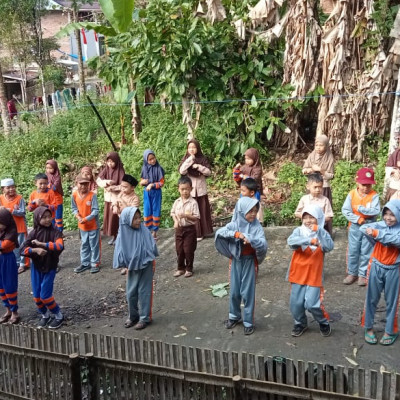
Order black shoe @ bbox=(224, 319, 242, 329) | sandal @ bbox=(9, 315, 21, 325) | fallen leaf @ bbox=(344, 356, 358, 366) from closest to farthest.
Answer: fallen leaf @ bbox=(344, 356, 358, 366), black shoe @ bbox=(224, 319, 242, 329), sandal @ bbox=(9, 315, 21, 325)

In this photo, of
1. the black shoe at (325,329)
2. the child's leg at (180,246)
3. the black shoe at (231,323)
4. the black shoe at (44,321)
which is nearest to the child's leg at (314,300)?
the black shoe at (325,329)

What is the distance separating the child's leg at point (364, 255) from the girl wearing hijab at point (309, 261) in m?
1.32

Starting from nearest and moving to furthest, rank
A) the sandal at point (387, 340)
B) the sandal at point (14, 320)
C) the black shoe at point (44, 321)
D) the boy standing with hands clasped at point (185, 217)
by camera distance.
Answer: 1. the sandal at point (387, 340)
2. the black shoe at point (44, 321)
3. the sandal at point (14, 320)
4. the boy standing with hands clasped at point (185, 217)

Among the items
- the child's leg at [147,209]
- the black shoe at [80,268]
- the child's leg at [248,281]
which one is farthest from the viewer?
the child's leg at [147,209]

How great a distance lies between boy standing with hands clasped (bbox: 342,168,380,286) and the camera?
251 inches

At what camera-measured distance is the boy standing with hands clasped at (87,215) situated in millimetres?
7852

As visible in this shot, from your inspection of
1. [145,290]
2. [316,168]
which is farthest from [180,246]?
[316,168]

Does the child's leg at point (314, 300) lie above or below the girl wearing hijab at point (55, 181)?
below

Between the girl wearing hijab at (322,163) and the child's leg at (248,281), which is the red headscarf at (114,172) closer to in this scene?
the girl wearing hijab at (322,163)

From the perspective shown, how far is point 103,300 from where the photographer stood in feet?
23.5

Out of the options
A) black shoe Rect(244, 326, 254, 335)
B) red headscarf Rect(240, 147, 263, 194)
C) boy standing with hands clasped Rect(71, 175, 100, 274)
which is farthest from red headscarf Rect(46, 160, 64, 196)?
black shoe Rect(244, 326, 254, 335)

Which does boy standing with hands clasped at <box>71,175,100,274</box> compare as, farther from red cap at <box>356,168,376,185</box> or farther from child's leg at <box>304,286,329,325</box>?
red cap at <box>356,168,376,185</box>

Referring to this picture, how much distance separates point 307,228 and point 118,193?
3715 mm

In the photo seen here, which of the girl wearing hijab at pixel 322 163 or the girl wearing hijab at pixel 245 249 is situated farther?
the girl wearing hijab at pixel 322 163
